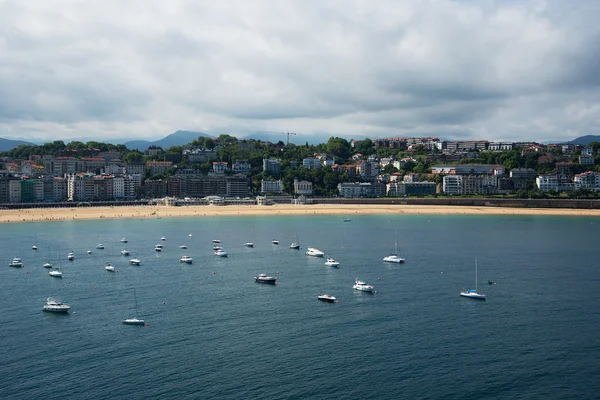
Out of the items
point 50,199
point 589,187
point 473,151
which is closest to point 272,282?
point 50,199

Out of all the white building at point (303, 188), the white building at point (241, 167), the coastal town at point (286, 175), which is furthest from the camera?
the white building at point (241, 167)

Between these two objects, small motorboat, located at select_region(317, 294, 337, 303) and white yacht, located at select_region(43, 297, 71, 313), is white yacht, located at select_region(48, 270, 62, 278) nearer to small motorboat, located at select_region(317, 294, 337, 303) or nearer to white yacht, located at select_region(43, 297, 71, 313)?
white yacht, located at select_region(43, 297, 71, 313)

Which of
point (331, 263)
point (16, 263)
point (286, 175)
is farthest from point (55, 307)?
Answer: point (286, 175)

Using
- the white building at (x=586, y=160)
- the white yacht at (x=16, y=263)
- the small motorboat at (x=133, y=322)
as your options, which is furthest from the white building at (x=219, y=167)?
the small motorboat at (x=133, y=322)

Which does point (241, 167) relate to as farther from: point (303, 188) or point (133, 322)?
point (133, 322)

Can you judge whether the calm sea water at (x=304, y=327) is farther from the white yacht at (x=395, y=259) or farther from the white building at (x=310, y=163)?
the white building at (x=310, y=163)

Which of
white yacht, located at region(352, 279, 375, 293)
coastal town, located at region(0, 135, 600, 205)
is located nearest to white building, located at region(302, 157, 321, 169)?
coastal town, located at region(0, 135, 600, 205)
